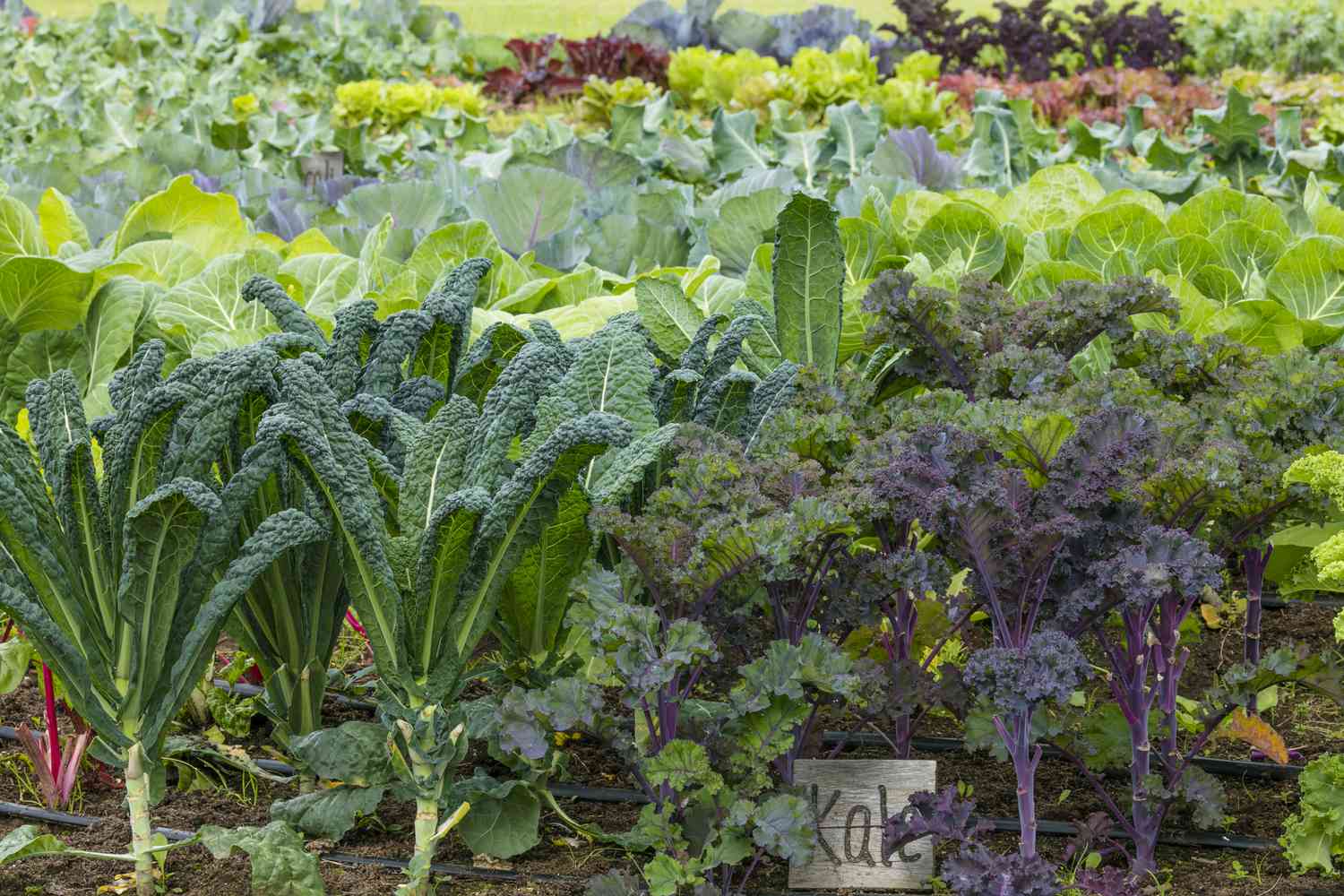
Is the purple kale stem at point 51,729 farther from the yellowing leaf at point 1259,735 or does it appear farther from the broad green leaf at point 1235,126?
the broad green leaf at point 1235,126

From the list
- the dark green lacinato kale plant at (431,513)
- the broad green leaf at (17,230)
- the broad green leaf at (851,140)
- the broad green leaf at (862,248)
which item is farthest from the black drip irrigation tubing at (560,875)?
the broad green leaf at (851,140)

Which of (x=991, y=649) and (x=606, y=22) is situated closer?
(x=991, y=649)

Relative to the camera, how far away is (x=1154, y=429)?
79.9 inches

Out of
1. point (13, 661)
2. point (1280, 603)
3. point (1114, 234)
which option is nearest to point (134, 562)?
point (13, 661)

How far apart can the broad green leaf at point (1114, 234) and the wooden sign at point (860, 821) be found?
1.59 meters

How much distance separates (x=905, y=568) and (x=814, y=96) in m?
6.61

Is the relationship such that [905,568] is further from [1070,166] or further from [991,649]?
[1070,166]

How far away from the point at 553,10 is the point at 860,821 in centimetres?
1663

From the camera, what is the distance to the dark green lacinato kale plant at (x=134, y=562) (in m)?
1.95

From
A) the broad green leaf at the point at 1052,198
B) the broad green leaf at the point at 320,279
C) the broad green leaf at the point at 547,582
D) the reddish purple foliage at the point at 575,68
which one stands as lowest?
the broad green leaf at the point at 547,582

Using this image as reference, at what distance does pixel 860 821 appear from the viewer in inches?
82.4

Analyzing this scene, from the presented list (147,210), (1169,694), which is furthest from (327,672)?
(147,210)

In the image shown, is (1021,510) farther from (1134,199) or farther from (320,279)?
(320,279)

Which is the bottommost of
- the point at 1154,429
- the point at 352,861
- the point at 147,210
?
the point at 352,861
